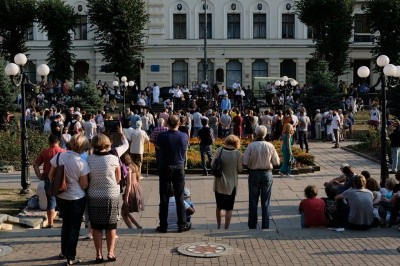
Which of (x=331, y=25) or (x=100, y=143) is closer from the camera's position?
(x=100, y=143)

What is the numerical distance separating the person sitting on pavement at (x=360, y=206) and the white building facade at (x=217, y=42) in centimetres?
3907

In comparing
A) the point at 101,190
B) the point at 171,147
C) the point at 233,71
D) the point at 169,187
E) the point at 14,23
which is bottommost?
the point at 169,187

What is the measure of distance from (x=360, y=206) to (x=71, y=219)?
16.5 ft

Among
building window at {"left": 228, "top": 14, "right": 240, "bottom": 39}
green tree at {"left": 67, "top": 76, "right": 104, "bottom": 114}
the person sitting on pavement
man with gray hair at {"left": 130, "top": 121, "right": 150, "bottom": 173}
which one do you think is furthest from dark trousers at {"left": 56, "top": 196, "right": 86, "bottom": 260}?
building window at {"left": 228, "top": 14, "right": 240, "bottom": 39}

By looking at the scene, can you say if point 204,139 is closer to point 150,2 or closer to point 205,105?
point 205,105

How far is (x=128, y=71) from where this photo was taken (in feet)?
144

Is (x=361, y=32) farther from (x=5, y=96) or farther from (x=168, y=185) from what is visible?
(x=168, y=185)

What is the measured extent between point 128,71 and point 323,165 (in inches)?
994

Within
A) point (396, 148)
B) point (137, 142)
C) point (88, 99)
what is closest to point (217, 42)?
point (88, 99)

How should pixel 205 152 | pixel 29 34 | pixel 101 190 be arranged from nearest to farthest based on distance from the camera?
pixel 101 190
pixel 205 152
pixel 29 34

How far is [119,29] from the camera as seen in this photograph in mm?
42844

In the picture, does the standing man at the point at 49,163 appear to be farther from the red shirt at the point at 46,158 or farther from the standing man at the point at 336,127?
the standing man at the point at 336,127

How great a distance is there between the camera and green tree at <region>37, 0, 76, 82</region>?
44.4m

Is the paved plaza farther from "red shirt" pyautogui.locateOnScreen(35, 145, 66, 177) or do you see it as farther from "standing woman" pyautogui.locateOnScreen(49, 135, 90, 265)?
"red shirt" pyautogui.locateOnScreen(35, 145, 66, 177)
